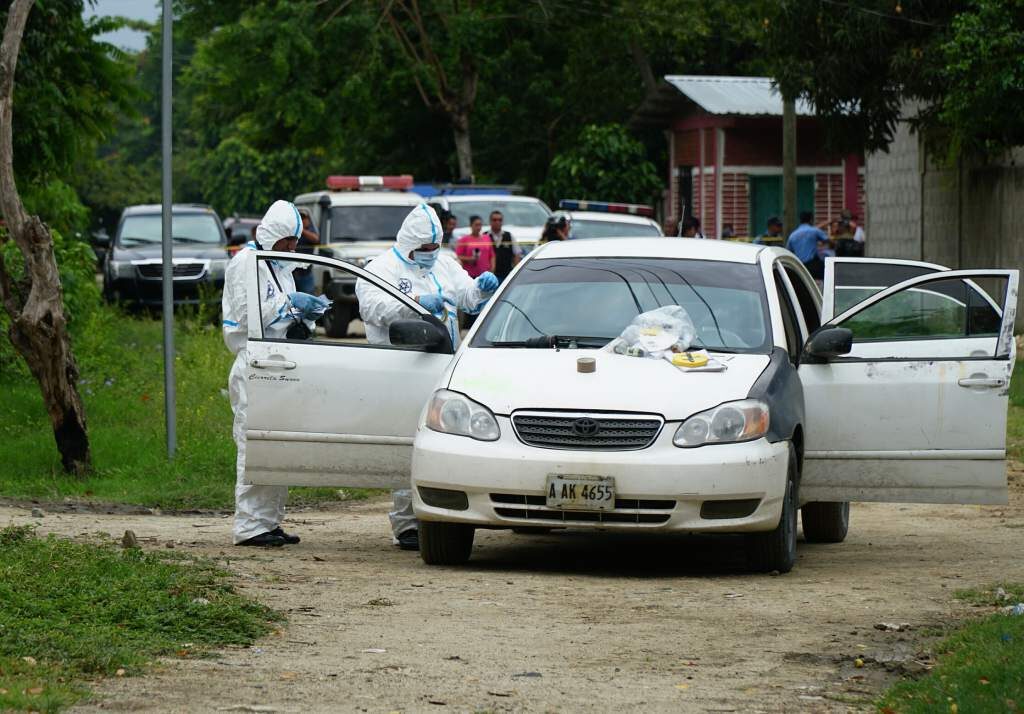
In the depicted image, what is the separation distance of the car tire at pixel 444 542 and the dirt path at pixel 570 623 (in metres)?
0.10

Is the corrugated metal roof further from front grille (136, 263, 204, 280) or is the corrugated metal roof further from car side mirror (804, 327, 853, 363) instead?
car side mirror (804, 327, 853, 363)

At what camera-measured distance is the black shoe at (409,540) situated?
31.7 feet

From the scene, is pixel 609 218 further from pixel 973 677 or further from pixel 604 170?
pixel 973 677

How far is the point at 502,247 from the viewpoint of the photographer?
24.9m

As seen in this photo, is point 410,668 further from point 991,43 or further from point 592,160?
point 592,160

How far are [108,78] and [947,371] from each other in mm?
13256

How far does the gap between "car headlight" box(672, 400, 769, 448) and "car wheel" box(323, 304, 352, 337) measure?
55.7ft

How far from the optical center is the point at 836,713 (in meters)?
5.66

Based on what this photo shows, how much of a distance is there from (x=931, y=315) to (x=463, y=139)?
3264cm

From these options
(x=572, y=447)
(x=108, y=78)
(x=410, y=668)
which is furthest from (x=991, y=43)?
(x=410, y=668)

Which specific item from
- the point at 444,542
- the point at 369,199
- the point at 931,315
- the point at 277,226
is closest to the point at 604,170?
the point at 369,199

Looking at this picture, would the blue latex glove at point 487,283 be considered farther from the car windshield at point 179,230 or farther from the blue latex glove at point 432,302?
the car windshield at point 179,230

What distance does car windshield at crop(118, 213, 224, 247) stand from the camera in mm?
29156

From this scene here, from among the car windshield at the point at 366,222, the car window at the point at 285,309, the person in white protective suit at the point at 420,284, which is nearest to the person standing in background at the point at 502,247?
the car windshield at the point at 366,222
